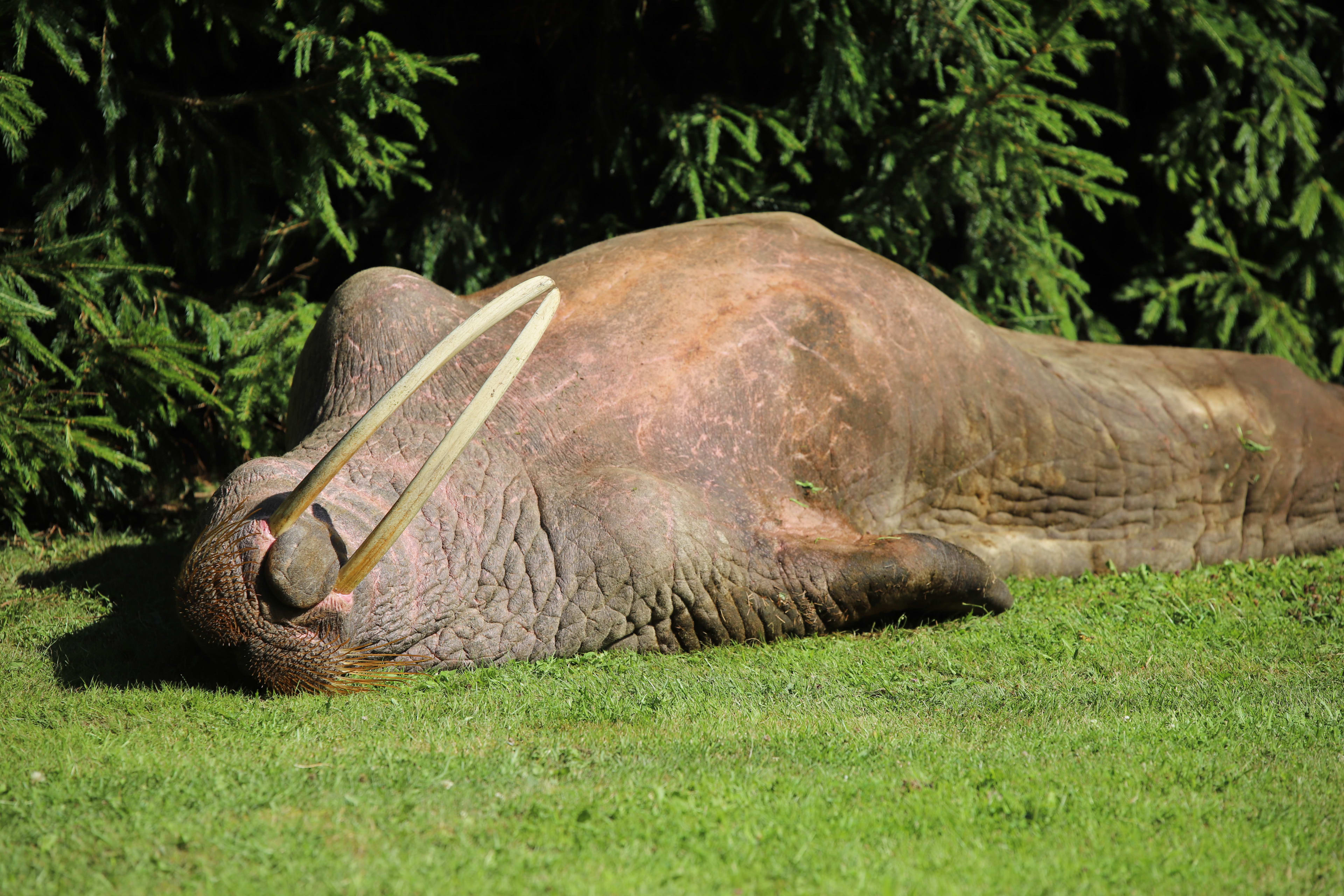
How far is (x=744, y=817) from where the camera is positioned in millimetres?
2580

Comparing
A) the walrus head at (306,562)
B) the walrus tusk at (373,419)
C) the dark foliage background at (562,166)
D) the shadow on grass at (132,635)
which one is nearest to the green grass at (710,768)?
the shadow on grass at (132,635)

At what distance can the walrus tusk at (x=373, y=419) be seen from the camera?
3180mm

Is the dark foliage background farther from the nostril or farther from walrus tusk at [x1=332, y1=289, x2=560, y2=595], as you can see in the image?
walrus tusk at [x1=332, y1=289, x2=560, y2=595]

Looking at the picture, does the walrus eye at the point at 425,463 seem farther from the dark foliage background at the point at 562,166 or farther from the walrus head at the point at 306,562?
the dark foliage background at the point at 562,166

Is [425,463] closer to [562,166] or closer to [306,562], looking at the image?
[306,562]

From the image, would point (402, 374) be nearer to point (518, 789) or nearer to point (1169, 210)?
point (518, 789)

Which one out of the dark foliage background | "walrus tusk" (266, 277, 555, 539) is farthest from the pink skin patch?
the dark foliage background

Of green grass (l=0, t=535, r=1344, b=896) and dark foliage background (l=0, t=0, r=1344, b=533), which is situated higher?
dark foliage background (l=0, t=0, r=1344, b=533)

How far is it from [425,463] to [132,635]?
1669 millimetres

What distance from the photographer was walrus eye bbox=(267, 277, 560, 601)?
10.5ft

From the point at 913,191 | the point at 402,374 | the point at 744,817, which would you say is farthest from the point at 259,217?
the point at 744,817

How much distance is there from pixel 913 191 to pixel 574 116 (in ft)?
7.35

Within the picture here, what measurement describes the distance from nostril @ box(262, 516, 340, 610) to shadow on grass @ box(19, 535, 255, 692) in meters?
0.40

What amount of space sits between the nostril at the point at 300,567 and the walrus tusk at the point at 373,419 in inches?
1.7
